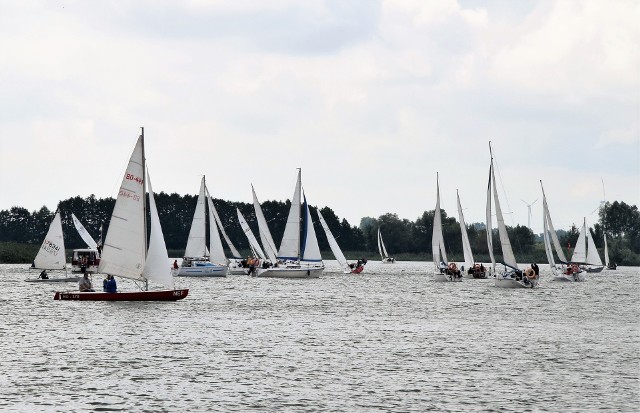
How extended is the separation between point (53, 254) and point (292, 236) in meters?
24.4

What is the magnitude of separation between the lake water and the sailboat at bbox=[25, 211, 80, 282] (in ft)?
69.0

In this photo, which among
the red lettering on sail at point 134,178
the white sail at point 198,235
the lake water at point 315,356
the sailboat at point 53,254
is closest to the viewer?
the lake water at point 315,356

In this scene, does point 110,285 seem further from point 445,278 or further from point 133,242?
point 445,278

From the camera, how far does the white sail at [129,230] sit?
6150 centimetres

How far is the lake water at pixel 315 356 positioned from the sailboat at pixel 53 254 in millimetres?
21046

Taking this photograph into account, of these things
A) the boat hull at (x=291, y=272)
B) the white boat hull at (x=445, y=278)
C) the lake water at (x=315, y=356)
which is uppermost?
the boat hull at (x=291, y=272)

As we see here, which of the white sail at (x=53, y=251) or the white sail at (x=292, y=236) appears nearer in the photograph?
the white sail at (x=53, y=251)

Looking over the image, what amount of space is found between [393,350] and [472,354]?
3461mm

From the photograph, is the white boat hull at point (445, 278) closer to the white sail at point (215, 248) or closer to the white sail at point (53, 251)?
the white sail at point (215, 248)

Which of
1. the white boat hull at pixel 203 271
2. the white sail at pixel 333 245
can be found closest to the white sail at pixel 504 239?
the white sail at pixel 333 245

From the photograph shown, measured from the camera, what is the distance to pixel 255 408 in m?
30.5

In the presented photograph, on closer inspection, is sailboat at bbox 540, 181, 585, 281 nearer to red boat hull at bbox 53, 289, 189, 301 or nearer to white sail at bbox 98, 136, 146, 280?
red boat hull at bbox 53, 289, 189, 301

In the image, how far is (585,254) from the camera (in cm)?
14662

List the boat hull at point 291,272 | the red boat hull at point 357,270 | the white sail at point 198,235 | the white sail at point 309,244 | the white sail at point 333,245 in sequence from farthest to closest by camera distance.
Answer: the red boat hull at point 357,270 < the white sail at point 333,245 < the white sail at point 198,235 < the boat hull at point 291,272 < the white sail at point 309,244
